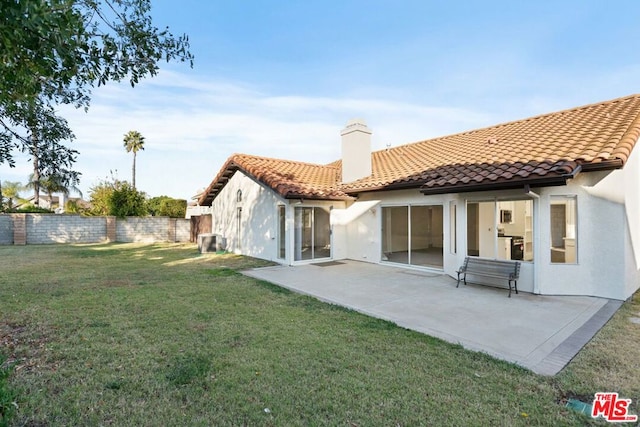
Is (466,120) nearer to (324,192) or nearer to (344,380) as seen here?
(324,192)

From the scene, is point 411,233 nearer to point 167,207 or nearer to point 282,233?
point 282,233

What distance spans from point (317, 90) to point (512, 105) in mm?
11322

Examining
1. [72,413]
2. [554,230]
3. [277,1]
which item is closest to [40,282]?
[72,413]

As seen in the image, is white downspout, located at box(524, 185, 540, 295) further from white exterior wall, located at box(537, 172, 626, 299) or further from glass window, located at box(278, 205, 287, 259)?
glass window, located at box(278, 205, 287, 259)

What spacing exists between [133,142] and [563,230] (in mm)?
47996

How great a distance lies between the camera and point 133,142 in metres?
43.4

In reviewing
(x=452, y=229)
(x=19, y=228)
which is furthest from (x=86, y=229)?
(x=452, y=229)

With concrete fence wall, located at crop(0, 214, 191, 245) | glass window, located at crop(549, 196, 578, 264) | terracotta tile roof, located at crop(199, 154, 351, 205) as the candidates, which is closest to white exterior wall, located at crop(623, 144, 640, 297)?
glass window, located at crop(549, 196, 578, 264)

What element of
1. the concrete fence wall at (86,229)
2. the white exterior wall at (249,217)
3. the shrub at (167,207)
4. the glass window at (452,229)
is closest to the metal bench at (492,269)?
the glass window at (452,229)

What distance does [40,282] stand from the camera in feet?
33.8

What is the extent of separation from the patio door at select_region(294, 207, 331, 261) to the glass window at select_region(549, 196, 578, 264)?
9252mm

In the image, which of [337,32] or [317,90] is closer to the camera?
[337,32]

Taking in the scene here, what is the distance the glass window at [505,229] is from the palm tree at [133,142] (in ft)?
147

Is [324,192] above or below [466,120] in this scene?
below
